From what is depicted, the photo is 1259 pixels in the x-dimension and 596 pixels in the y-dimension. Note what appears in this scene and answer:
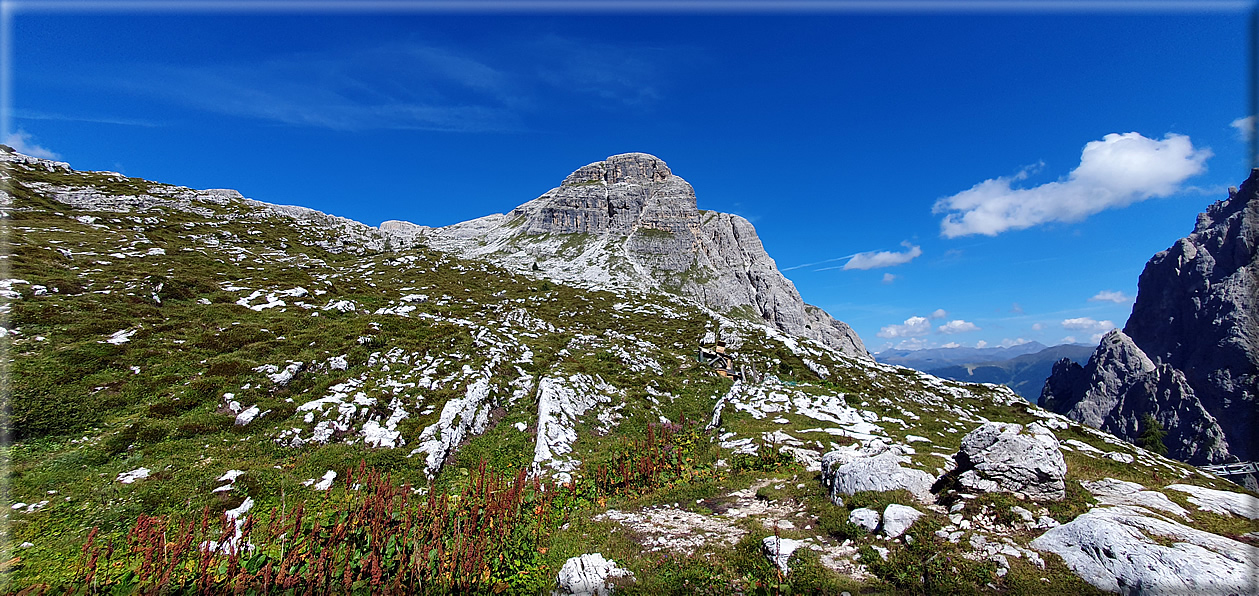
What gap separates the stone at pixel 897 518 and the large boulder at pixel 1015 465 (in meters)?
1.98

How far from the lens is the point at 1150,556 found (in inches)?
258

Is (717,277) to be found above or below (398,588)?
above

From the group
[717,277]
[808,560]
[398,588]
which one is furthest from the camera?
[717,277]

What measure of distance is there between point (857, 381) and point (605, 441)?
2685 cm

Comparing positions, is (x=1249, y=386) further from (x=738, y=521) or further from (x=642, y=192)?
(x=738, y=521)

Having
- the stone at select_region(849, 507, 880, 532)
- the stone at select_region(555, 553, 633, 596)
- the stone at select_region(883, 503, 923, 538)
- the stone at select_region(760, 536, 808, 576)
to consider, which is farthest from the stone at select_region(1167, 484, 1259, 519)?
the stone at select_region(555, 553, 633, 596)

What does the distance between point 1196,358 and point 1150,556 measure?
913 feet

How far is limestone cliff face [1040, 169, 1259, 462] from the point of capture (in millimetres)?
130750

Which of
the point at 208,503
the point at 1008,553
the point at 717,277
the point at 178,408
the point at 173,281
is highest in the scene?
the point at 717,277

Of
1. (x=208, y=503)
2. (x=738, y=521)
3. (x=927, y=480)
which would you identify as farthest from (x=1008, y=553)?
(x=208, y=503)

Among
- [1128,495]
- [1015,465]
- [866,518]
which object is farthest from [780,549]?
[1128,495]

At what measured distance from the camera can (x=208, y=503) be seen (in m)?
12.0

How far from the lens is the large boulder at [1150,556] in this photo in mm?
6281

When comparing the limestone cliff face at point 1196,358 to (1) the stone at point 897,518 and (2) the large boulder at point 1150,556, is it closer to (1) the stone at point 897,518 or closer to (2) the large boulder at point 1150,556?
(2) the large boulder at point 1150,556
